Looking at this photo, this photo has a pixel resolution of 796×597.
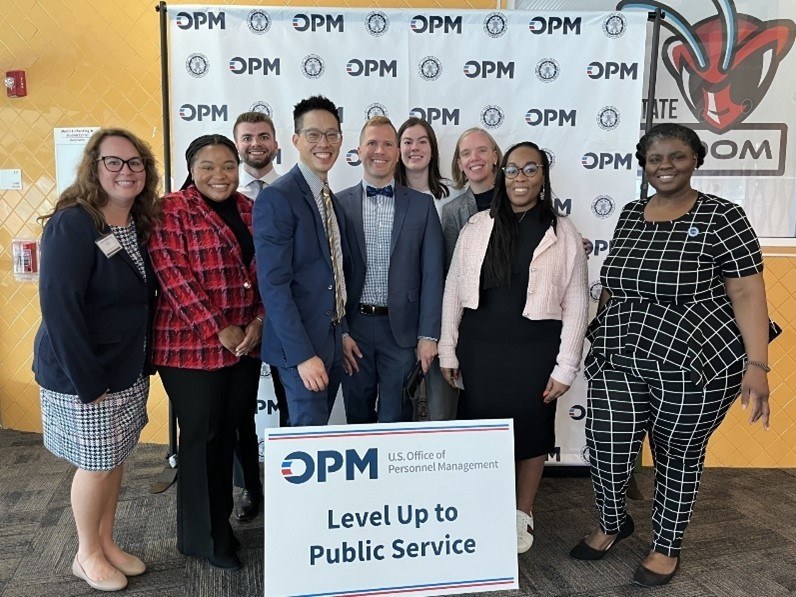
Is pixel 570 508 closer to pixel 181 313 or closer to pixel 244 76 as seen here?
pixel 181 313

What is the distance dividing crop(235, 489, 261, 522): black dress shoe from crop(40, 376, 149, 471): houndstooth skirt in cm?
81

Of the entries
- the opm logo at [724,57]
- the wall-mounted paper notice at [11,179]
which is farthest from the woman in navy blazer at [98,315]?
the opm logo at [724,57]

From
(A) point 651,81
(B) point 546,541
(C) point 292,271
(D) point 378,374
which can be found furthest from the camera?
(A) point 651,81

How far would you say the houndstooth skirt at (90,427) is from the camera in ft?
6.73

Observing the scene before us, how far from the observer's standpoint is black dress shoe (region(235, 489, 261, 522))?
2.80 m

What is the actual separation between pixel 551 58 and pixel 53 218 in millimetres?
2527

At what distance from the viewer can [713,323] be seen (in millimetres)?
2113

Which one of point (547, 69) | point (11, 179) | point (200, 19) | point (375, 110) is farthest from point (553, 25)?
point (11, 179)

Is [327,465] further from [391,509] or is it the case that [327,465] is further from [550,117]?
[550,117]

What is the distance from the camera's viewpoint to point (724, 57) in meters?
3.41

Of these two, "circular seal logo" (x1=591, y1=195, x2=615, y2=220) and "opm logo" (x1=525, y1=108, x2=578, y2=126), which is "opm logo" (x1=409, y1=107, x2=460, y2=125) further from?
"circular seal logo" (x1=591, y1=195, x2=615, y2=220)

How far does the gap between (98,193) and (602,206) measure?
2.49 meters

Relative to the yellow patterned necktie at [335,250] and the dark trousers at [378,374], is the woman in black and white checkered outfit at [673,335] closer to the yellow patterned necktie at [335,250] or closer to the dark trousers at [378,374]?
the dark trousers at [378,374]

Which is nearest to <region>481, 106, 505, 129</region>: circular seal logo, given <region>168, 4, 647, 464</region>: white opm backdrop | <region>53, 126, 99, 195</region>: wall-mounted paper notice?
<region>168, 4, 647, 464</region>: white opm backdrop
